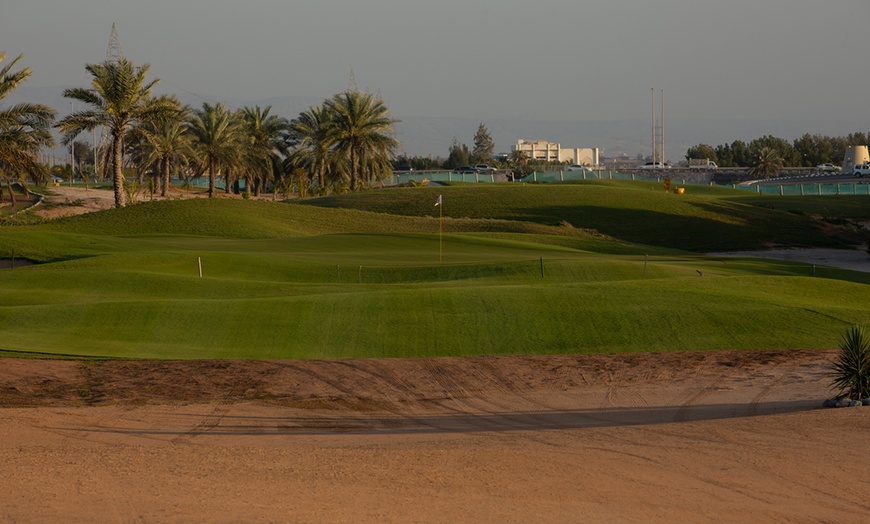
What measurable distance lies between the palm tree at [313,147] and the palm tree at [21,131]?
41.3 metres

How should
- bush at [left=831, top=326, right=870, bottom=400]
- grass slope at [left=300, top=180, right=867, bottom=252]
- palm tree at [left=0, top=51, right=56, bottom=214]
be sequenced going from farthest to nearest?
grass slope at [left=300, top=180, right=867, bottom=252] → palm tree at [left=0, top=51, right=56, bottom=214] → bush at [left=831, top=326, right=870, bottom=400]

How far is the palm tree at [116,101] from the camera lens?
58.9 m

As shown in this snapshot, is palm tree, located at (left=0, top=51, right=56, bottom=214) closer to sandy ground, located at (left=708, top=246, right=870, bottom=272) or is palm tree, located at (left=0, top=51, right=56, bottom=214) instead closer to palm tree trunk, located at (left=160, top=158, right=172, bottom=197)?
sandy ground, located at (left=708, top=246, right=870, bottom=272)

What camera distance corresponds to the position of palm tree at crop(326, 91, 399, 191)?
87438mm

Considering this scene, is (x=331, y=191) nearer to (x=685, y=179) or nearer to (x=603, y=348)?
(x=685, y=179)

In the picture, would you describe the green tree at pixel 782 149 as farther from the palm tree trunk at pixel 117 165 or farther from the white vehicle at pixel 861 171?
the palm tree trunk at pixel 117 165

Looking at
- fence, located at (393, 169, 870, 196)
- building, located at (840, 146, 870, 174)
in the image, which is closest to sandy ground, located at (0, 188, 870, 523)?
fence, located at (393, 169, 870, 196)

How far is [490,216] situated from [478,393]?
55289mm

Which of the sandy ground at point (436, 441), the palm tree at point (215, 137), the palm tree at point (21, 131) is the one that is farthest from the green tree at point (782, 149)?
the sandy ground at point (436, 441)

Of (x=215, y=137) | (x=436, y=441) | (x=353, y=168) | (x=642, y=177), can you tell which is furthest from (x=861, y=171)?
(x=436, y=441)

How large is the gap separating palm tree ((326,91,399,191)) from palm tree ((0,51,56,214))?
127 feet

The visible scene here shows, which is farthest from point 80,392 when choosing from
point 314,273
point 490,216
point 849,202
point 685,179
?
point 685,179

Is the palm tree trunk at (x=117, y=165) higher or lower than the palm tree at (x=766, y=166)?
lower

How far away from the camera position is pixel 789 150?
18238cm
